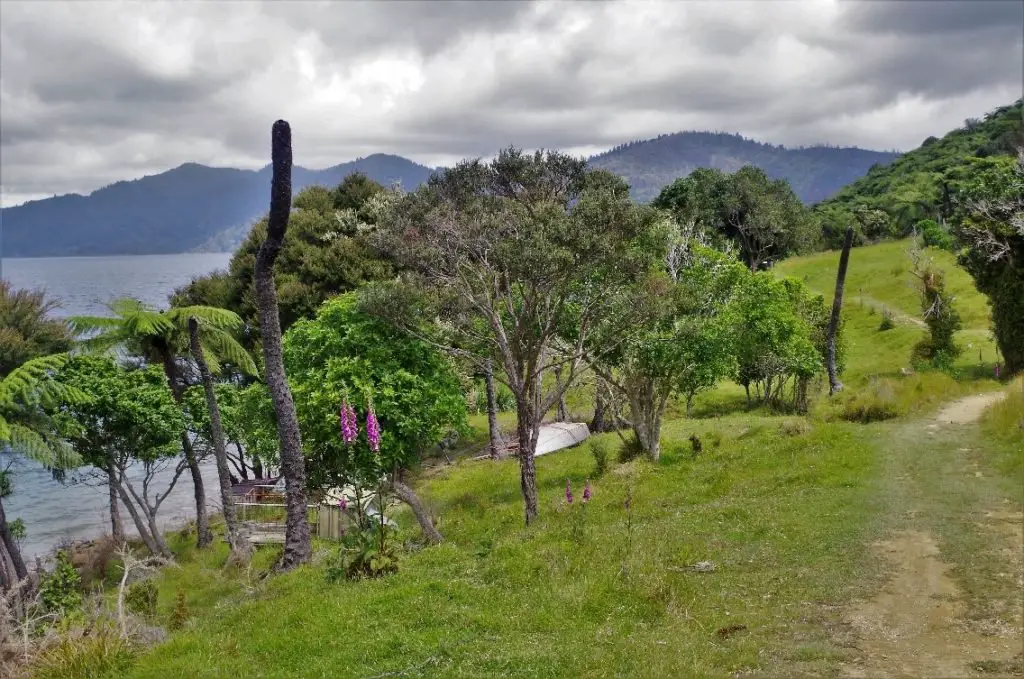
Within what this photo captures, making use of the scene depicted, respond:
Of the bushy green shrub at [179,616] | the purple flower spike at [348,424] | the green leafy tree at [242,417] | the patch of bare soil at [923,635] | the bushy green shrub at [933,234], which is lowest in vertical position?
the bushy green shrub at [179,616]

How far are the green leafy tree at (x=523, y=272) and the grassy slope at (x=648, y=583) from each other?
13.9ft

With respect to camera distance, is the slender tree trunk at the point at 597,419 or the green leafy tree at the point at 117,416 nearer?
the green leafy tree at the point at 117,416

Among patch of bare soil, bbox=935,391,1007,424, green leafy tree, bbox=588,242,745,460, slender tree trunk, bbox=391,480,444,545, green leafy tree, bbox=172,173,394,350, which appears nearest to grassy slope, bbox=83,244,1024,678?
slender tree trunk, bbox=391,480,444,545

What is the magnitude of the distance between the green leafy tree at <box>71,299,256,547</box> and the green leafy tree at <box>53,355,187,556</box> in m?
0.82

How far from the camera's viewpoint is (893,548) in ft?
49.3

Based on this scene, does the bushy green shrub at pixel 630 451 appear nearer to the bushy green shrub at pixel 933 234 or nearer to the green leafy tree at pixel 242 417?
the green leafy tree at pixel 242 417

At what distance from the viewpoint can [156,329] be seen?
89.0 feet

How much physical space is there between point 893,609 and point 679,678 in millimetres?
4633

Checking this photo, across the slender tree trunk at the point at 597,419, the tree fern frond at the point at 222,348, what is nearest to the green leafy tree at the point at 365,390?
the tree fern frond at the point at 222,348

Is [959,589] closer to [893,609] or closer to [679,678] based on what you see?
[893,609]

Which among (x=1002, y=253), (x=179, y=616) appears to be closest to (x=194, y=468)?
(x=179, y=616)

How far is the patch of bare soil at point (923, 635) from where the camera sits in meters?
9.69

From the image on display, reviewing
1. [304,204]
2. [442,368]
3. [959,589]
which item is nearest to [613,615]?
[959,589]

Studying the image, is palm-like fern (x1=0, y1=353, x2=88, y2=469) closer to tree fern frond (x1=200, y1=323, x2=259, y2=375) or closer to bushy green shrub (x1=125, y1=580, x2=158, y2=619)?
tree fern frond (x1=200, y1=323, x2=259, y2=375)
